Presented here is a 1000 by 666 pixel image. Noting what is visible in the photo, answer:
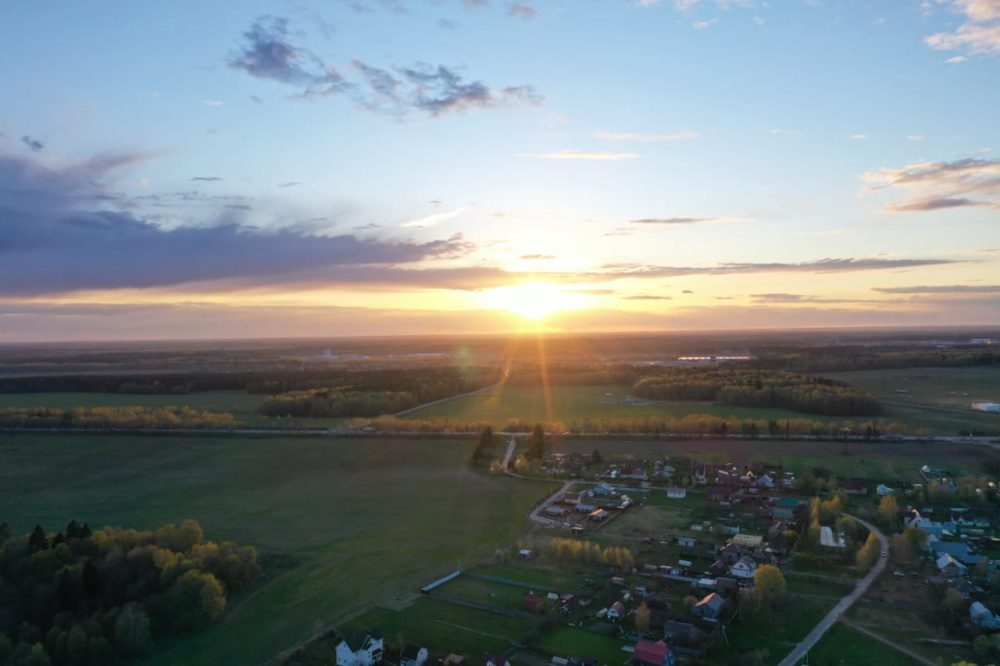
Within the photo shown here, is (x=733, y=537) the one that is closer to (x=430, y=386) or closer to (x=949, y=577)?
Result: (x=949, y=577)

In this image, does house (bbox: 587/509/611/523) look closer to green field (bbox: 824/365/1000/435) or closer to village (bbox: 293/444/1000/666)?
village (bbox: 293/444/1000/666)

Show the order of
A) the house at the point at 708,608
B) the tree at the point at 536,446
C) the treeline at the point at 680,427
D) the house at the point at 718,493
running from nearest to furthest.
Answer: the house at the point at 708,608
the house at the point at 718,493
the tree at the point at 536,446
the treeline at the point at 680,427

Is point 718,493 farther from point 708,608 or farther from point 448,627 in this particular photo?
point 448,627

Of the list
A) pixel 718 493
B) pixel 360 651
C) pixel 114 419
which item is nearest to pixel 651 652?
pixel 360 651

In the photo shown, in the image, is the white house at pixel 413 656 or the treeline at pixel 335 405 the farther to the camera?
the treeline at pixel 335 405

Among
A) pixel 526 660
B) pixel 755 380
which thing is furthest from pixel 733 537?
pixel 755 380

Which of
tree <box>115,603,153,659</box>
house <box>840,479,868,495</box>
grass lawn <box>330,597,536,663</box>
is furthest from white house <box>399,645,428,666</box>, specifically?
house <box>840,479,868,495</box>

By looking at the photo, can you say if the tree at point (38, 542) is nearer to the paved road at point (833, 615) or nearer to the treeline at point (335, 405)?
the paved road at point (833, 615)

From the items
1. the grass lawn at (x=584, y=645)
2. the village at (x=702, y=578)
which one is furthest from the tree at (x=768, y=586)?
the grass lawn at (x=584, y=645)
